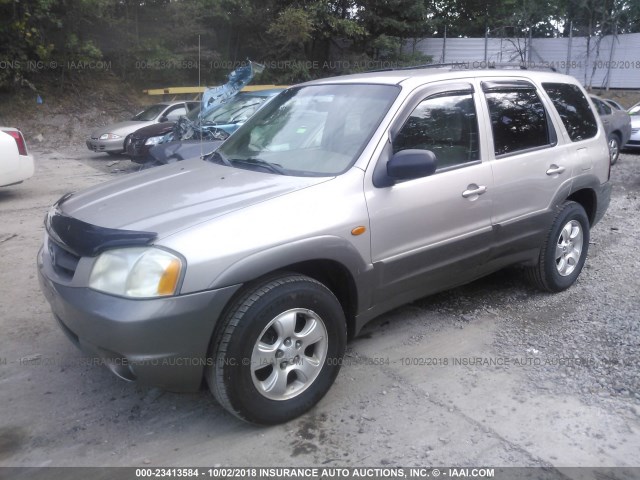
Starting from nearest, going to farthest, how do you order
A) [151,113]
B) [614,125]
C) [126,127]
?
1. [614,125]
2. [126,127]
3. [151,113]

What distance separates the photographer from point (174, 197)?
3287mm

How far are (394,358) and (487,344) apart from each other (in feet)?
2.33

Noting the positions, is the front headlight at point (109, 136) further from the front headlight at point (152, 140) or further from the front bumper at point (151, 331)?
the front bumper at point (151, 331)

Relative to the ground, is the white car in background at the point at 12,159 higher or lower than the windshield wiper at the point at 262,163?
lower

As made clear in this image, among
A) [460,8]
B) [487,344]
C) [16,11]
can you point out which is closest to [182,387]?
[487,344]

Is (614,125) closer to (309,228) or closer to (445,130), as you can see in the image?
(445,130)

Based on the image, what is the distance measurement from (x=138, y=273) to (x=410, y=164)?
1.61 metres

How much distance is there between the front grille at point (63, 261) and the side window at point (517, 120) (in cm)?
290

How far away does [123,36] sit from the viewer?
68.0 feet

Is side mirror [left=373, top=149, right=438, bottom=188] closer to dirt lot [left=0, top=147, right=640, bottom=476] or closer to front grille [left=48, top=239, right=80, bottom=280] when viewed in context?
dirt lot [left=0, top=147, right=640, bottom=476]

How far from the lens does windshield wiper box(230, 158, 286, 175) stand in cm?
360

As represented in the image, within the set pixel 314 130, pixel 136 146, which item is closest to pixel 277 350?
pixel 314 130

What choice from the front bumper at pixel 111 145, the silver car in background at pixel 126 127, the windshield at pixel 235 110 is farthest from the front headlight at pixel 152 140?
the front bumper at pixel 111 145

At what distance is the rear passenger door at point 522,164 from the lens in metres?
4.23
